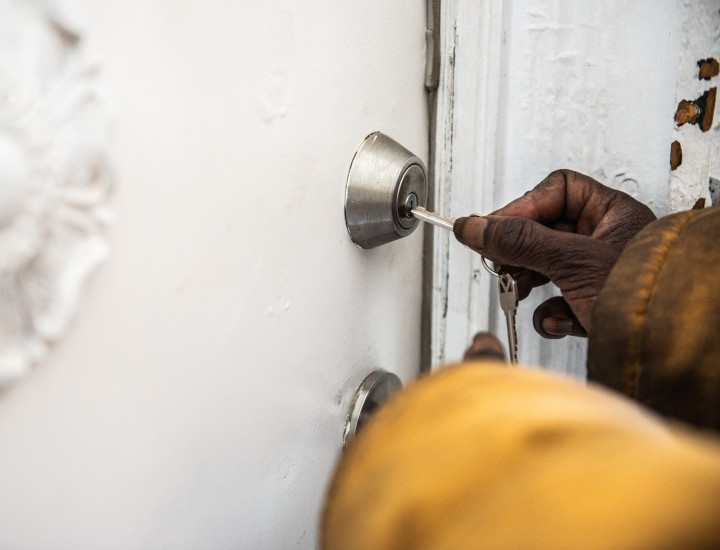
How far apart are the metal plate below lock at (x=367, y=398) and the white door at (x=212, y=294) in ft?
0.04

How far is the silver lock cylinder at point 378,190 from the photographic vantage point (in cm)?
48

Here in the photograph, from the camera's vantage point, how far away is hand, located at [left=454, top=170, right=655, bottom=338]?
18.3 inches

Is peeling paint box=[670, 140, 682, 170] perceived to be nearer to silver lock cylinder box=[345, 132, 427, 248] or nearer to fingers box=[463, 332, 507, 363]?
silver lock cylinder box=[345, 132, 427, 248]

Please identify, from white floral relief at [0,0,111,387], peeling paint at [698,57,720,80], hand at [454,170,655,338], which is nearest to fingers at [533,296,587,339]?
hand at [454,170,655,338]

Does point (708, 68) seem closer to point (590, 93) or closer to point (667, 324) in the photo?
point (590, 93)

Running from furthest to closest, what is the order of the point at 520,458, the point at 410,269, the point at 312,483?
the point at 410,269 → the point at 312,483 → the point at 520,458

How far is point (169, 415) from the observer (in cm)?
33

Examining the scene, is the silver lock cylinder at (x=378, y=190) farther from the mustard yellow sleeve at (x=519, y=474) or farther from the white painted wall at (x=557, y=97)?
the mustard yellow sleeve at (x=519, y=474)

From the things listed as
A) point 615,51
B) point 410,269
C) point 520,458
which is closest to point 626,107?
point 615,51

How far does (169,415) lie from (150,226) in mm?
109

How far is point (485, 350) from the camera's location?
302mm

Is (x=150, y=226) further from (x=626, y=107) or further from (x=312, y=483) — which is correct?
(x=626, y=107)

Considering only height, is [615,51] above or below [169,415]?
above

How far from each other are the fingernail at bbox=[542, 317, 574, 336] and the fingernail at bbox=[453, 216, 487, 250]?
0.12 m
